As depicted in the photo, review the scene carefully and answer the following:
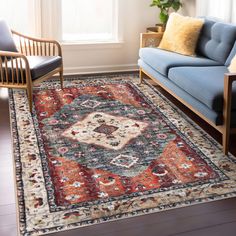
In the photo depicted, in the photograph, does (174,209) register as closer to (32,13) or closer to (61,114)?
(61,114)

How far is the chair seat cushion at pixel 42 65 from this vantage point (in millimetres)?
3818

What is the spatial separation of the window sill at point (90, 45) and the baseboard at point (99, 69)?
27 cm

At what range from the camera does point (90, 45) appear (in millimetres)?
5121

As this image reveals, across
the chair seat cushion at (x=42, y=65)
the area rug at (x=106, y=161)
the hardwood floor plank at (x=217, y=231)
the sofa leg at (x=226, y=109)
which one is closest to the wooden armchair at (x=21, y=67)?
the chair seat cushion at (x=42, y=65)

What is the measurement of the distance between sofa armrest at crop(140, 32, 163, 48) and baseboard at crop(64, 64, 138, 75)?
2.68 ft

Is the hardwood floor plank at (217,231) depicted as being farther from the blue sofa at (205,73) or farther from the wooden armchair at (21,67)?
the wooden armchair at (21,67)

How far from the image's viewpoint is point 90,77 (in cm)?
505

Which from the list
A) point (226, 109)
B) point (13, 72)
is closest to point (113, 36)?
point (13, 72)

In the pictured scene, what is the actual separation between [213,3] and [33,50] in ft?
6.95

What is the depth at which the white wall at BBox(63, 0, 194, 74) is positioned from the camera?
16.8 feet

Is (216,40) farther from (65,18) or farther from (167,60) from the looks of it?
(65,18)

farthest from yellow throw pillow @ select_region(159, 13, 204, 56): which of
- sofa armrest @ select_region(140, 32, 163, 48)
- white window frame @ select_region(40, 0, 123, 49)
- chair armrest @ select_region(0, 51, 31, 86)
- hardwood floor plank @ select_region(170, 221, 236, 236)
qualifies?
hardwood floor plank @ select_region(170, 221, 236, 236)

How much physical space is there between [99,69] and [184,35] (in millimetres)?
1488

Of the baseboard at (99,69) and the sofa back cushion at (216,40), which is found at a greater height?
the sofa back cushion at (216,40)
